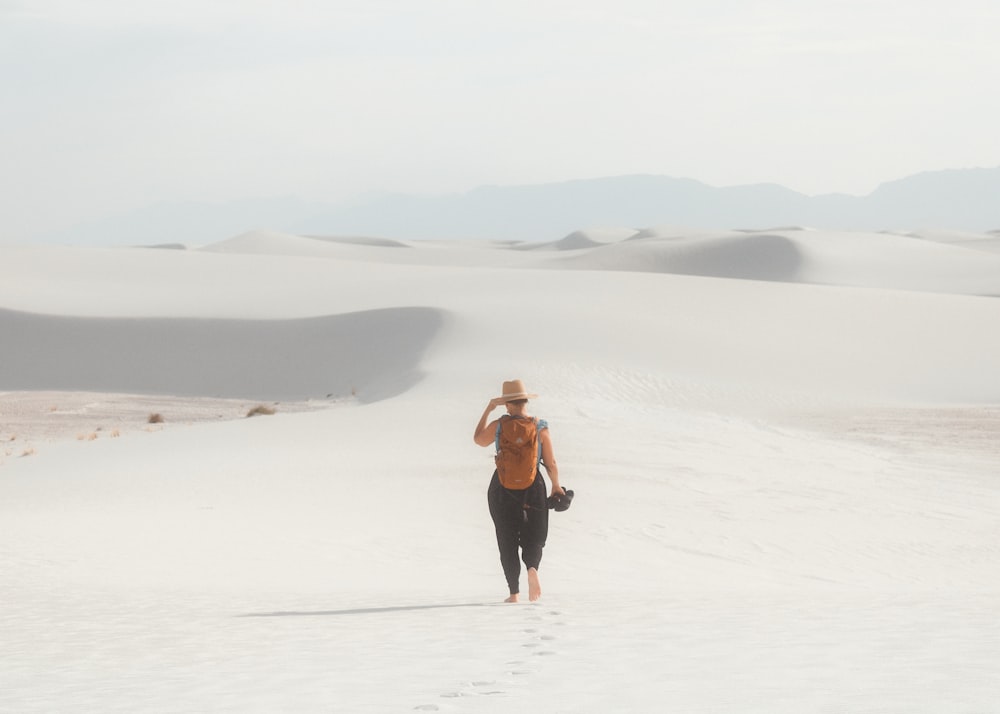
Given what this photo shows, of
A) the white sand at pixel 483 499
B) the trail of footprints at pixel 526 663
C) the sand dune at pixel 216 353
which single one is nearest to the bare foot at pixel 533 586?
the white sand at pixel 483 499

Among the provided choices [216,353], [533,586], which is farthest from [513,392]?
[216,353]

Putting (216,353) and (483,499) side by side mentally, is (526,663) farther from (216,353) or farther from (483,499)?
(216,353)

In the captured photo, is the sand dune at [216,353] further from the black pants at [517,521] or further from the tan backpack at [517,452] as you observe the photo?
the tan backpack at [517,452]

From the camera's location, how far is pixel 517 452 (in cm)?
814

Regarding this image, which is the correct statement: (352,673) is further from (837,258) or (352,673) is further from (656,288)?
(837,258)

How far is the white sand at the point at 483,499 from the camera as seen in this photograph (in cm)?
587

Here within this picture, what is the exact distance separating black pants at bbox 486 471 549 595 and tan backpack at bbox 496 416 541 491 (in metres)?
0.08

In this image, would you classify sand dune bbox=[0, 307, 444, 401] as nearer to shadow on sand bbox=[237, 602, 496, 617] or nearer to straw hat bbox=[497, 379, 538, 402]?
shadow on sand bbox=[237, 602, 496, 617]

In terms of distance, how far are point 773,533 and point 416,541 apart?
13.1ft

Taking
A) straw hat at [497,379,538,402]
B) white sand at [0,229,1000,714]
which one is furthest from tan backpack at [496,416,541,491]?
white sand at [0,229,1000,714]

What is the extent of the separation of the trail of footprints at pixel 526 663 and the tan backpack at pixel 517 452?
2.84ft

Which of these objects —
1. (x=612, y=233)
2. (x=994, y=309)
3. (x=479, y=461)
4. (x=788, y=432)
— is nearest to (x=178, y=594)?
(x=479, y=461)

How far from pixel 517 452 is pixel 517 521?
46 centimetres

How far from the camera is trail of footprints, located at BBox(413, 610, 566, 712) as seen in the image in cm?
535
